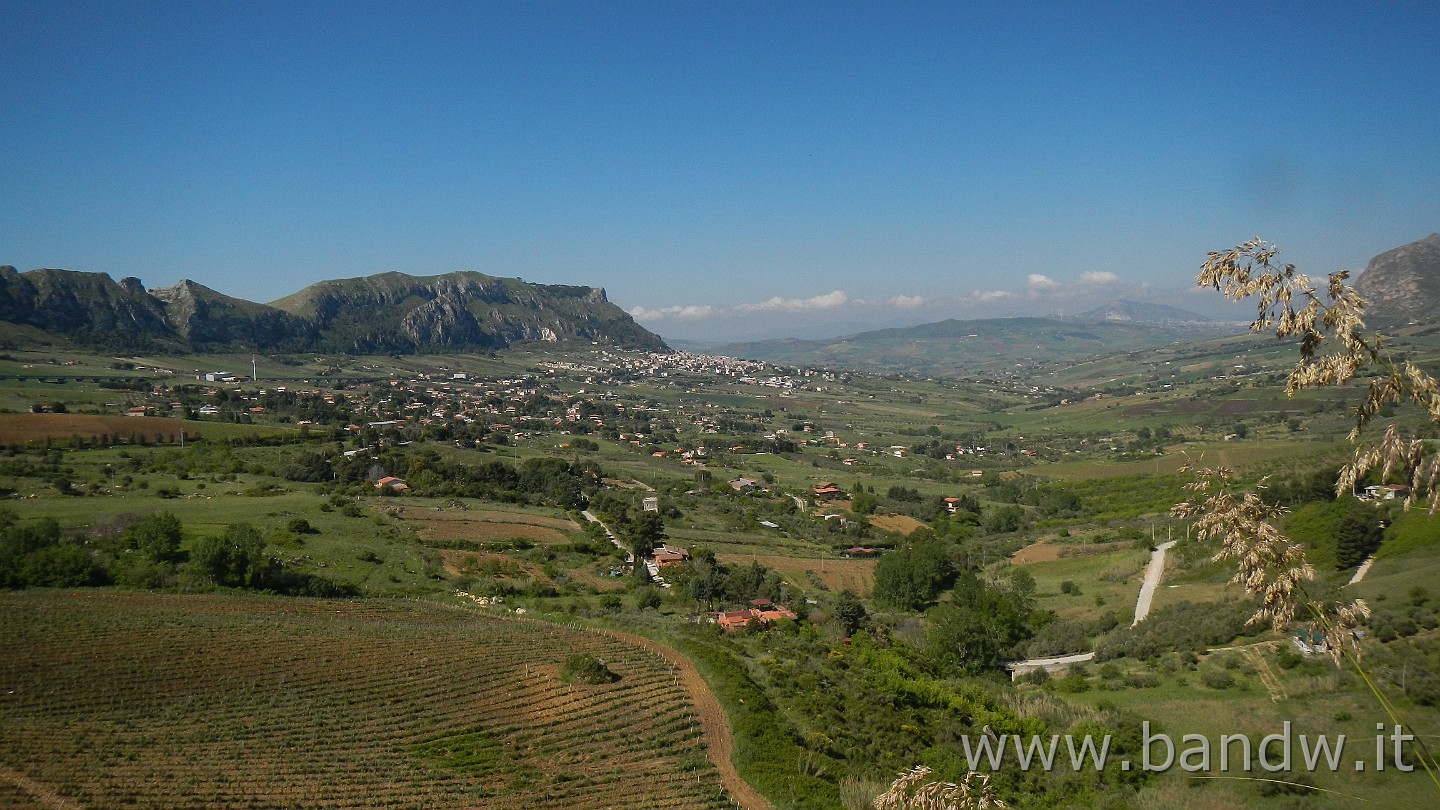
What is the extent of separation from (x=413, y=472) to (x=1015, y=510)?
4189 cm

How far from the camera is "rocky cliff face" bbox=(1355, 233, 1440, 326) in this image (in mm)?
131375

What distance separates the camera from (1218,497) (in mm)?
3355

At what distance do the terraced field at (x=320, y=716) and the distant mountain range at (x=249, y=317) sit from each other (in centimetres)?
12489

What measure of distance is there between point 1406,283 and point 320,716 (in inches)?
7304

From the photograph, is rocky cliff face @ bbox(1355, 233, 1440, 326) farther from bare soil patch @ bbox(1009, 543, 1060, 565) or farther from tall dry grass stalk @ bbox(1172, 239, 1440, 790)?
tall dry grass stalk @ bbox(1172, 239, 1440, 790)

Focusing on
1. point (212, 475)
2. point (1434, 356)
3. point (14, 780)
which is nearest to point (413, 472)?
point (212, 475)

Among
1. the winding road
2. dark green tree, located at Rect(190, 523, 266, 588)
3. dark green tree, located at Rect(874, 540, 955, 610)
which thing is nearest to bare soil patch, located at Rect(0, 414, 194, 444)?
dark green tree, located at Rect(190, 523, 266, 588)

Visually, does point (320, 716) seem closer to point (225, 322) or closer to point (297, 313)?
point (225, 322)

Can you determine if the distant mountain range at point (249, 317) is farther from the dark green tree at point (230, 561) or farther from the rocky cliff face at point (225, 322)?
the dark green tree at point (230, 561)

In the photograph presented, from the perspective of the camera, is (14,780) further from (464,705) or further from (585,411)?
(585,411)

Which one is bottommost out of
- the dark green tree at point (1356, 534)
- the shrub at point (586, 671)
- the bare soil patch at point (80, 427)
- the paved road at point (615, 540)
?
the paved road at point (615, 540)

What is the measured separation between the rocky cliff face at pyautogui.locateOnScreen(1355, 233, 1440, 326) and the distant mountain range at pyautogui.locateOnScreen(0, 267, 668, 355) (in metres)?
176

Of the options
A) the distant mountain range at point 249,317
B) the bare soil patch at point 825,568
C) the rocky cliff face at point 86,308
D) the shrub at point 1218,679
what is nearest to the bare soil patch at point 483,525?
the bare soil patch at point 825,568

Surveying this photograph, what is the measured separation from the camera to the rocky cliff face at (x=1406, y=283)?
131375 millimetres
